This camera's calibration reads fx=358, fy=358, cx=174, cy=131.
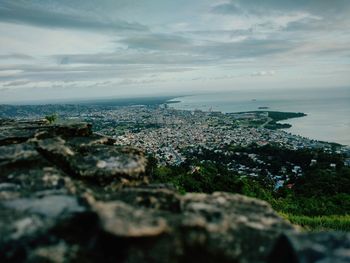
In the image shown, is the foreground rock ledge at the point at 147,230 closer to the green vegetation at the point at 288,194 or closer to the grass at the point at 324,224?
the green vegetation at the point at 288,194

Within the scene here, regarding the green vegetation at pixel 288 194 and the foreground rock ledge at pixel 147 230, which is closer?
the foreground rock ledge at pixel 147 230

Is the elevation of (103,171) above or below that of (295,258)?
above

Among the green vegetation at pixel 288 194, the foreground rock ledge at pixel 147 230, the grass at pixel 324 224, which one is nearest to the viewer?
the foreground rock ledge at pixel 147 230

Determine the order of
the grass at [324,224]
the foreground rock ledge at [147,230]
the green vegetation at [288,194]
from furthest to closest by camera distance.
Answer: the green vegetation at [288,194] < the grass at [324,224] < the foreground rock ledge at [147,230]

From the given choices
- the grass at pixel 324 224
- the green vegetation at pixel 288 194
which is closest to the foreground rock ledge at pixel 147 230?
the green vegetation at pixel 288 194

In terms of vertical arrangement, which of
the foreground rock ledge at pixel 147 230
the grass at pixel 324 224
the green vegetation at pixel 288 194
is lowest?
the green vegetation at pixel 288 194

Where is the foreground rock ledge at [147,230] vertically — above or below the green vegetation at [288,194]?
above

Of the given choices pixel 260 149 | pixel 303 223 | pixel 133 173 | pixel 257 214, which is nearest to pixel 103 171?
pixel 133 173

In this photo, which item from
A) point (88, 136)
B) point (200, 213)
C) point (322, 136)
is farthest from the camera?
point (322, 136)

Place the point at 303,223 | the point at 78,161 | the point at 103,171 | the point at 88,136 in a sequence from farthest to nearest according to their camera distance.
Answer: the point at 303,223, the point at 88,136, the point at 78,161, the point at 103,171

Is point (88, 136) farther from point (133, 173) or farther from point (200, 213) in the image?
point (200, 213)

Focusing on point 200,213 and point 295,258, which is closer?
point 295,258
